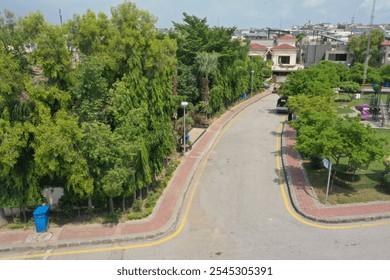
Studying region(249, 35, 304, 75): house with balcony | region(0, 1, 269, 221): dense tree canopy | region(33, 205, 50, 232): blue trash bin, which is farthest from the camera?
region(249, 35, 304, 75): house with balcony

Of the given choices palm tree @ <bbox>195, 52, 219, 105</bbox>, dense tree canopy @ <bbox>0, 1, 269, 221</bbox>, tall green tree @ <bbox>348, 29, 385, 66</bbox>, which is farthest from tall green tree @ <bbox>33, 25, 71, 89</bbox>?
tall green tree @ <bbox>348, 29, 385, 66</bbox>

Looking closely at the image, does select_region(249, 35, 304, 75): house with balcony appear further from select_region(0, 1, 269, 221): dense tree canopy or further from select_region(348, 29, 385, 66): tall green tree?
select_region(0, 1, 269, 221): dense tree canopy

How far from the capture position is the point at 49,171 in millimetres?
11742

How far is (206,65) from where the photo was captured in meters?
27.8

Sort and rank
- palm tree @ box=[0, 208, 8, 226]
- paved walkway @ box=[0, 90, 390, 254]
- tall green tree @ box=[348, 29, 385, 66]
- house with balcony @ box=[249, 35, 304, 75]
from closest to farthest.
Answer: paved walkway @ box=[0, 90, 390, 254] → palm tree @ box=[0, 208, 8, 226] → tall green tree @ box=[348, 29, 385, 66] → house with balcony @ box=[249, 35, 304, 75]

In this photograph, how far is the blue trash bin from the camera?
12250mm

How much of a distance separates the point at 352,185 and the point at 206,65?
16.5 meters

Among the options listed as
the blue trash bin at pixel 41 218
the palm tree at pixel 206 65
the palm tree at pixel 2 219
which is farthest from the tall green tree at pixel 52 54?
the palm tree at pixel 206 65

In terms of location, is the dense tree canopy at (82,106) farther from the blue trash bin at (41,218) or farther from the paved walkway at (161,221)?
the paved walkway at (161,221)

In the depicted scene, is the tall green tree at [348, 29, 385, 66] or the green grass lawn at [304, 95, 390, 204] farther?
the tall green tree at [348, 29, 385, 66]

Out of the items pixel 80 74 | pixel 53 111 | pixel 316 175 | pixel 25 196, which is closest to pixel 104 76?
pixel 80 74

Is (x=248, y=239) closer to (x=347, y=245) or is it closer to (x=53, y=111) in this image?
(x=347, y=245)

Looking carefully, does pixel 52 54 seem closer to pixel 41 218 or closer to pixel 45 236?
pixel 41 218

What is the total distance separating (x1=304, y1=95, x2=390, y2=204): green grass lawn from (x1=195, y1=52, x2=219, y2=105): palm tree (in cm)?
1271
